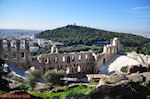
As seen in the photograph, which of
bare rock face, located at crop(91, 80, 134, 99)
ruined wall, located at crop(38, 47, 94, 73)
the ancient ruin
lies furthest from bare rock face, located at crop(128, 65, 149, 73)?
ruined wall, located at crop(38, 47, 94, 73)

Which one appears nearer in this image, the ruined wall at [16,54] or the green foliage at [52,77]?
the green foliage at [52,77]

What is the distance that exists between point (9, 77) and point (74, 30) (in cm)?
7134

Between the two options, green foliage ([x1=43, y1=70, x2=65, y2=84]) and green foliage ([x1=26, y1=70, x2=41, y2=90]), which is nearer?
green foliage ([x1=26, y1=70, x2=41, y2=90])

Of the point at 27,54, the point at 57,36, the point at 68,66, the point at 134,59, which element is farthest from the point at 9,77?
the point at 57,36

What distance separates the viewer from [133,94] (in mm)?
10789

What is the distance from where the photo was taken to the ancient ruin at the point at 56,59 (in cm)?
2216

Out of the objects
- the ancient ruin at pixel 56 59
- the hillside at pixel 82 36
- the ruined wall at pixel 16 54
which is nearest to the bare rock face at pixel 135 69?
the ancient ruin at pixel 56 59


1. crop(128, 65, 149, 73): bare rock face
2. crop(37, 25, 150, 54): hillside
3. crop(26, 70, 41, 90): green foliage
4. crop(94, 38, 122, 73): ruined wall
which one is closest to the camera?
crop(26, 70, 41, 90): green foliage

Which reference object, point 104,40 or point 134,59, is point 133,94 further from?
point 104,40

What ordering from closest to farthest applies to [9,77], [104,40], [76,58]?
1. [9,77]
2. [76,58]
3. [104,40]

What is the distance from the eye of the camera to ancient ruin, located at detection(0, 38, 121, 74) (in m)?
22.2

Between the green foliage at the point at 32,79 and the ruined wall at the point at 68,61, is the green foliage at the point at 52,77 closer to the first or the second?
the green foliage at the point at 32,79

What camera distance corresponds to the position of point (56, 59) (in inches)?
1033

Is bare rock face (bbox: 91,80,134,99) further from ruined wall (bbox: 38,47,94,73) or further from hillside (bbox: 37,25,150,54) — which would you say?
hillside (bbox: 37,25,150,54)
